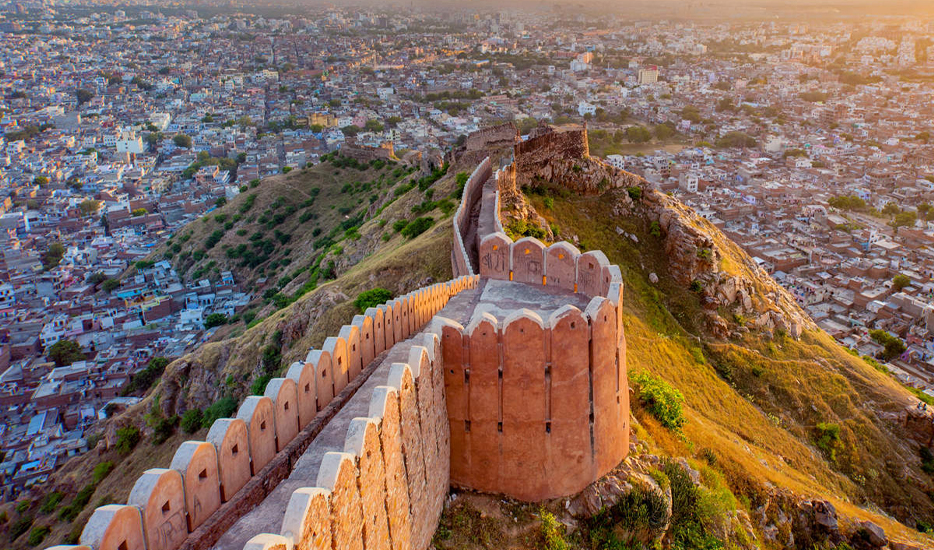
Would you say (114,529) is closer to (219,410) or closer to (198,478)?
(198,478)

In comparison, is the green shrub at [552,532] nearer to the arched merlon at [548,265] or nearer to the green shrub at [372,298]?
the arched merlon at [548,265]

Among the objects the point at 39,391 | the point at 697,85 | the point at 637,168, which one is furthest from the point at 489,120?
the point at 39,391

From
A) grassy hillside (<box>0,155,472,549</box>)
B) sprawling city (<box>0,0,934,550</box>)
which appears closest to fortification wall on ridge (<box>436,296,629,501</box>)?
sprawling city (<box>0,0,934,550</box>)

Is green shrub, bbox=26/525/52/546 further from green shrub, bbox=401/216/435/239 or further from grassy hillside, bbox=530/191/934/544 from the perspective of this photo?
grassy hillside, bbox=530/191/934/544

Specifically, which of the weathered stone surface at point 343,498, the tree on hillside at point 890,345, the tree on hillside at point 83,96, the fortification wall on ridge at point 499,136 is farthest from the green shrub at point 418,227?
the tree on hillside at point 83,96

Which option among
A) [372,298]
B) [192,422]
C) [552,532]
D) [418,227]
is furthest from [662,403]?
[192,422]
